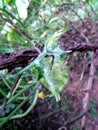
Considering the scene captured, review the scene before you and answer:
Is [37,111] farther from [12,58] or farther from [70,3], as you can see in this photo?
[12,58]

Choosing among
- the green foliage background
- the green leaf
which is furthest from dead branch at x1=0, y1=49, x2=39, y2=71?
the green leaf

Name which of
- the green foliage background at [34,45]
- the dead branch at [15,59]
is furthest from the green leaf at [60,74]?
the dead branch at [15,59]

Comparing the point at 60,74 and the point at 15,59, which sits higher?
the point at 15,59

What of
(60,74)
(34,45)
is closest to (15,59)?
(34,45)

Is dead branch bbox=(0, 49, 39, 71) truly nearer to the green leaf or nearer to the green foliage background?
the green foliage background

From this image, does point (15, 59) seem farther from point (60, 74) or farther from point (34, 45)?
point (60, 74)

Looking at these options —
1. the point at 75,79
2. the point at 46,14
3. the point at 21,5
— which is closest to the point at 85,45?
the point at 21,5

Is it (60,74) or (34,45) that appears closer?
(34,45)

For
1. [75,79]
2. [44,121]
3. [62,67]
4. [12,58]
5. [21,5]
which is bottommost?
[44,121]

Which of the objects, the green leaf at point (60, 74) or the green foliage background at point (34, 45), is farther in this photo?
the green leaf at point (60, 74)

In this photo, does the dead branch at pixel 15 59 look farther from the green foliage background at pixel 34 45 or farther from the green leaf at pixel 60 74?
the green leaf at pixel 60 74

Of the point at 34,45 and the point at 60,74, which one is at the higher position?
the point at 34,45
